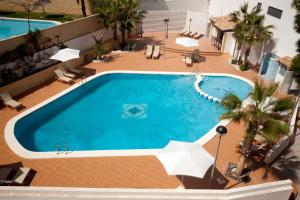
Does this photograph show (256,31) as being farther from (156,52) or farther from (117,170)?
(117,170)

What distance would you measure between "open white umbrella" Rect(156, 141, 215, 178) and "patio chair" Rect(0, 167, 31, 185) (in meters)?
6.72

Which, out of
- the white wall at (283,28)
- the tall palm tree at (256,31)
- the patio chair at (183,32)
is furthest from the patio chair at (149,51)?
the white wall at (283,28)

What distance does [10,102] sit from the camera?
62.7 ft

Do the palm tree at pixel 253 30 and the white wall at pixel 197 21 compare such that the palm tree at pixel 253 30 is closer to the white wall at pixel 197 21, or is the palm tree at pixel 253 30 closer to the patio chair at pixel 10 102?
the white wall at pixel 197 21

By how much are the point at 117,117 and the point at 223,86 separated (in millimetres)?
9995

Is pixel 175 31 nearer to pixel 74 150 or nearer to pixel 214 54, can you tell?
pixel 214 54

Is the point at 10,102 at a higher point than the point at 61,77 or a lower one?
lower

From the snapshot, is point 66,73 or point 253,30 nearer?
point 66,73

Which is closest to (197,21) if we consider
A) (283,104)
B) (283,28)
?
(283,28)

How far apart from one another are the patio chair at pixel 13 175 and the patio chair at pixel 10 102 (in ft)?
21.3

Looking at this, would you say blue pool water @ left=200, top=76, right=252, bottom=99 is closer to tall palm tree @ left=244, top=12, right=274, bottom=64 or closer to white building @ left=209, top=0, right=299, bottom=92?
white building @ left=209, top=0, right=299, bottom=92

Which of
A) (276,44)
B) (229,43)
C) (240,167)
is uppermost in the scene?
(276,44)

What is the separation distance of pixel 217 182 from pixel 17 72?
1701 centimetres

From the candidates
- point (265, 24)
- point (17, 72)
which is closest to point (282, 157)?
point (265, 24)
